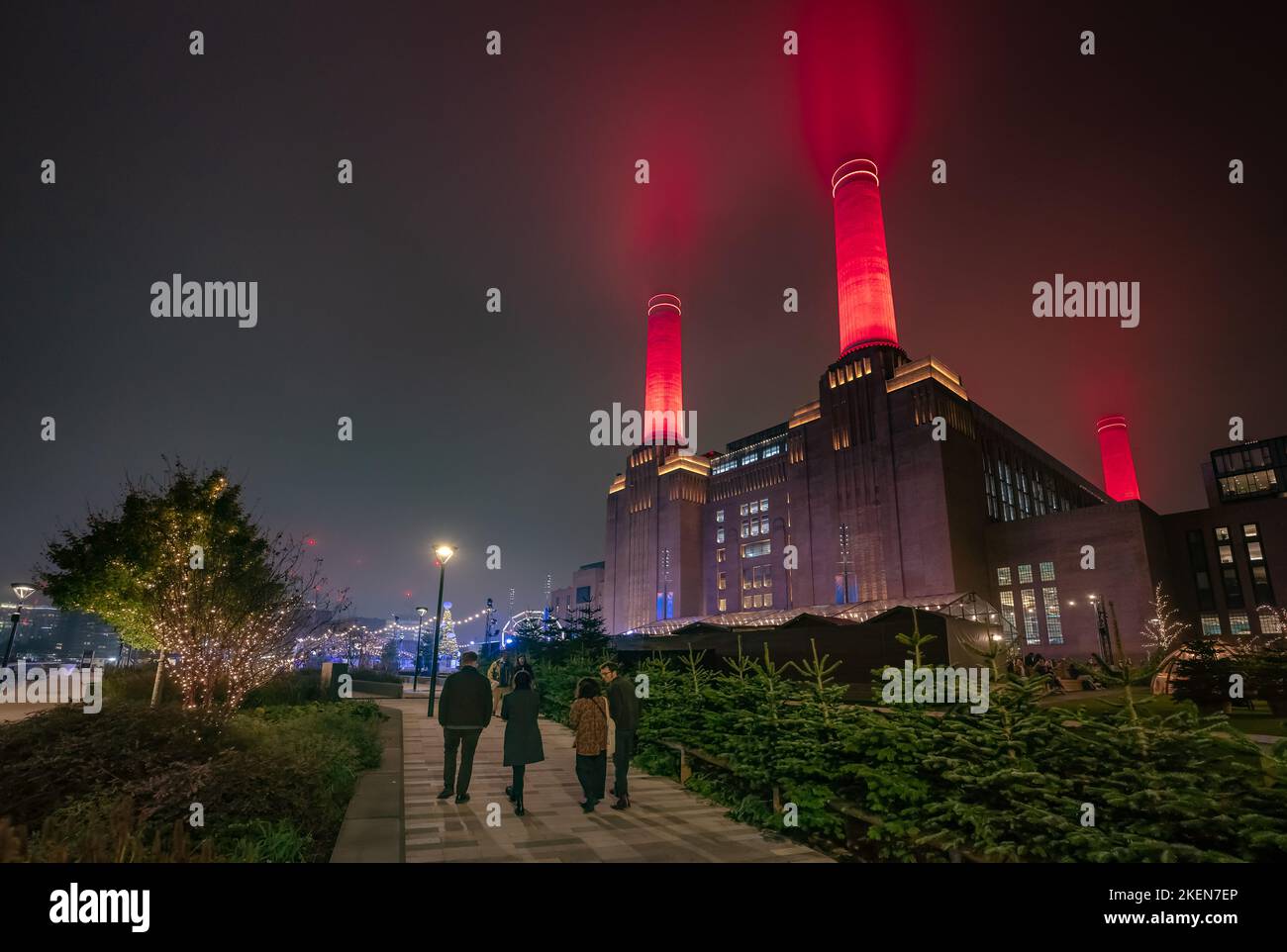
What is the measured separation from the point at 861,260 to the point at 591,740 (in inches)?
3344

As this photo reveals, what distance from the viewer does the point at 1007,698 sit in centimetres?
632

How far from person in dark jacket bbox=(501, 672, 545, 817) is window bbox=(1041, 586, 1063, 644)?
2367 inches

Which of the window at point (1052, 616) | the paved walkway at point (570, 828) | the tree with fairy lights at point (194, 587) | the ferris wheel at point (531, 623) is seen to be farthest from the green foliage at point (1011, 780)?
the window at point (1052, 616)

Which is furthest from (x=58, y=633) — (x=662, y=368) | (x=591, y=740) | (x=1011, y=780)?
(x=1011, y=780)

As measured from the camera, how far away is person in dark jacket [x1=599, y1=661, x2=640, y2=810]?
9172mm

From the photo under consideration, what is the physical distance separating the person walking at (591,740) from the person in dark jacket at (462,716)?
4.71ft

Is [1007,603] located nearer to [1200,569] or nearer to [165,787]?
[1200,569]

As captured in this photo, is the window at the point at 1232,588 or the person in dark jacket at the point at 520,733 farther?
the window at the point at 1232,588

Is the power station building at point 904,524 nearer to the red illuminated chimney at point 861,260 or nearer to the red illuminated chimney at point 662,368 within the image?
the red illuminated chimney at point 861,260

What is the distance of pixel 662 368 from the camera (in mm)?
113062

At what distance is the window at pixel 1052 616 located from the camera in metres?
55.4

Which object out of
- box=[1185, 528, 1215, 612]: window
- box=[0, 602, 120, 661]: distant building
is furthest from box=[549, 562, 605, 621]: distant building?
box=[0, 602, 120, 661]: distant building

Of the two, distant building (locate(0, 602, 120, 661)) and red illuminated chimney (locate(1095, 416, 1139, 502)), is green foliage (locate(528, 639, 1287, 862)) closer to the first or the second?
red illuminated chimney (locate(1095, 416, 1139, 502))

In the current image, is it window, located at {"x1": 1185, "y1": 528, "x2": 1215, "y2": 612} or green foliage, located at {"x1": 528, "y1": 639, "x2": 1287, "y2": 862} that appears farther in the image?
window, located at {"x1": 1185, "y1": 528, "x2": 1215, "y2": 612}
